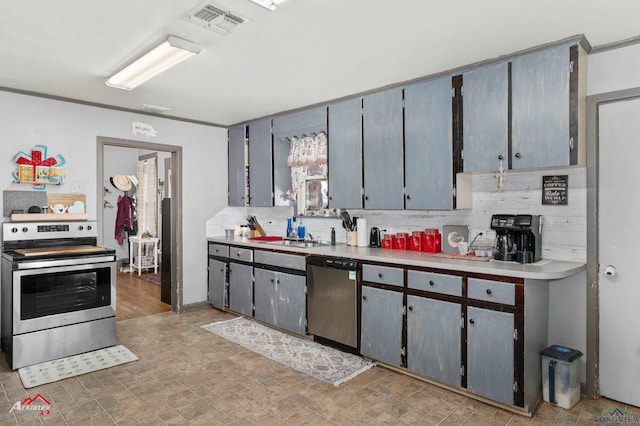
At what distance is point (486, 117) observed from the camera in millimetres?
3045

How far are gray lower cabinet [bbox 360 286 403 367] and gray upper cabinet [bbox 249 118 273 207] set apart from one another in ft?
6.88

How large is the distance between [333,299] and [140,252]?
514 centimetres

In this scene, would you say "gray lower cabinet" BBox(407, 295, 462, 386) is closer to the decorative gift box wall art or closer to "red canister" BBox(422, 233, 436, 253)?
"red canister" BBox(422, 233, 436, 253)

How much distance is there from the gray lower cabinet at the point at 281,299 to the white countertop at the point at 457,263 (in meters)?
0.34

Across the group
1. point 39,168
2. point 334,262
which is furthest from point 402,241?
point 39,168

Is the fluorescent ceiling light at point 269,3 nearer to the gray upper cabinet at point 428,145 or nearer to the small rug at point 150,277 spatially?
the gray upper cabinet at point 428,145

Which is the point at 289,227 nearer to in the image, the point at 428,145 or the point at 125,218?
the point at 428,145

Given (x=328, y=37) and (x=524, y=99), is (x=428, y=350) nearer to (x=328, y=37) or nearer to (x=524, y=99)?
(x=524, y=99)

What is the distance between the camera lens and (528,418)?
2.56 m

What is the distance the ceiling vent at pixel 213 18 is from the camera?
2287 millimetres

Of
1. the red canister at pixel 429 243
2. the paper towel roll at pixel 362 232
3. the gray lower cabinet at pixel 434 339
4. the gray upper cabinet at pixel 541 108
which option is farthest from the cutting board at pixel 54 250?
the gray upper cabinet at pixel 541 108

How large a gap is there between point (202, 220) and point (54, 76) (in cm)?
239

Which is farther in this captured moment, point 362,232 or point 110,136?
point 110,136

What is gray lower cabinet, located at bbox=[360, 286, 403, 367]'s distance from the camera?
3189 mm
